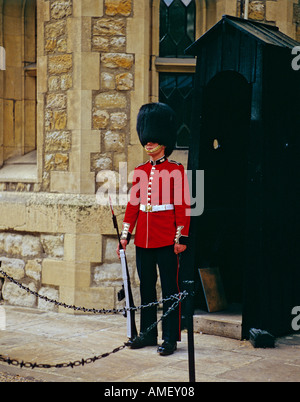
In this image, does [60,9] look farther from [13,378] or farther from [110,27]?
[13,378]

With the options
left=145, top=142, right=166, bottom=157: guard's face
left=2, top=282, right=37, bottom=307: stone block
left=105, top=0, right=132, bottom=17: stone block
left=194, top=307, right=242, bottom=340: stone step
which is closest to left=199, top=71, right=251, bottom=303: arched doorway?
left=194, top=307, right=242, bottom=340: stone step

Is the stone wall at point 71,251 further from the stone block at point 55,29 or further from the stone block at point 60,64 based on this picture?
the stone block at point 55,29

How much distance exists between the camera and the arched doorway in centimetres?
602

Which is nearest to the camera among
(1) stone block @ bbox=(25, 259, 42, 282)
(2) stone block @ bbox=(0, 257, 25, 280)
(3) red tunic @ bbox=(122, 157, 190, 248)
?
(3) red tunic @ bbox=(122, 157, 190, 248)

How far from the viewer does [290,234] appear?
19.1 ft

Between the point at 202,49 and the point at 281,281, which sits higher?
the point at 202,49

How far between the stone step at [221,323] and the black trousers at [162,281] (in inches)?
20.9

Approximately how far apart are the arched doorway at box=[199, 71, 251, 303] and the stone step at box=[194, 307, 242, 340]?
44 centimetres

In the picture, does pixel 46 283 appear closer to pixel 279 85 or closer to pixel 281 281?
pixel 281 281

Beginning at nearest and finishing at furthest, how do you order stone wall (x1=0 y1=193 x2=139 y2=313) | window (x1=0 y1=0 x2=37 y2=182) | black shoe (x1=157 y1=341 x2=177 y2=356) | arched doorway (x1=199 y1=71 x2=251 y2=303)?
black shoe (x1=157 y1=341 x2=177 y2=356)
arched doorway (x1=199 y1=71 x2=251 y2=303)
stone wall (x1=0 y1=193 x2=139 y2=313)
window (x1=0 y1=0 x2=37 y2=182)

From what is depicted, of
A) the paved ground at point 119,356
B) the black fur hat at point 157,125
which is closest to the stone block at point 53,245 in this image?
the paved ground at point 119,356

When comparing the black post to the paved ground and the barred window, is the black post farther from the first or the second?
the barred window

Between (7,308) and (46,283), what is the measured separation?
1.74ft
